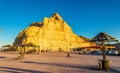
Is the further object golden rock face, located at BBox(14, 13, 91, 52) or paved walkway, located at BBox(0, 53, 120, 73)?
golden rock face, located at BBox(14, 13, 91, 52)

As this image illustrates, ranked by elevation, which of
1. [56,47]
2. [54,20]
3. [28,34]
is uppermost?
[54,20]

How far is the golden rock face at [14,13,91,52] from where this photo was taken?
136 m

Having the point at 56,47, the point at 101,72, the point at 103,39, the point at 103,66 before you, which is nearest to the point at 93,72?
the point at 101,72

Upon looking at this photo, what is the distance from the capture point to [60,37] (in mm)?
159000

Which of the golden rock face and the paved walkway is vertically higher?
the golden rock face

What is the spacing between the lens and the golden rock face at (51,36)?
13562 cm

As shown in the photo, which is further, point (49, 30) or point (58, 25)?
point (58, 25)

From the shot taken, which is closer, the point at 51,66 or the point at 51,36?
the point at 51,66

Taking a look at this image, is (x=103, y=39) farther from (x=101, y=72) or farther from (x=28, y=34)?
(x=28, y=34)

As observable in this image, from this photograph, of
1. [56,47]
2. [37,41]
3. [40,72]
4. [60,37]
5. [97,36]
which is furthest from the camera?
[60,37]

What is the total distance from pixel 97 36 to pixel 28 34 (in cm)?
12385

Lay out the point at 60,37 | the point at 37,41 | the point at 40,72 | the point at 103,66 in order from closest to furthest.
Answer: the point at 40,72, the point at 103,66, the point at 37,41, the point at 60,37

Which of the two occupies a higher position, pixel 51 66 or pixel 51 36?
pixel 51 36

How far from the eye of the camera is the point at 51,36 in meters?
150
